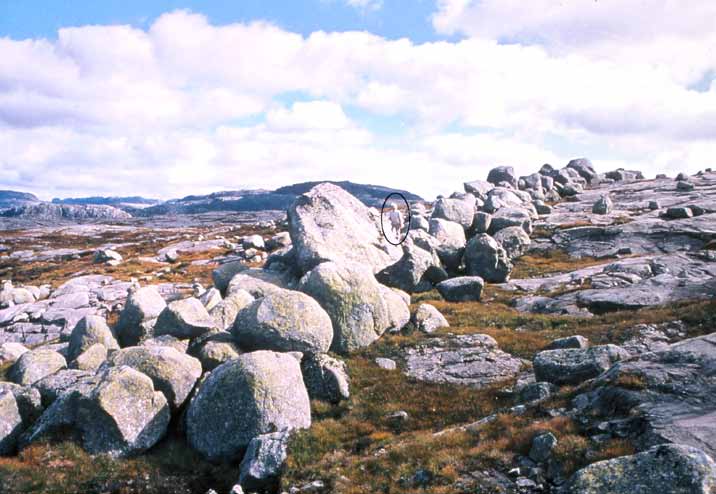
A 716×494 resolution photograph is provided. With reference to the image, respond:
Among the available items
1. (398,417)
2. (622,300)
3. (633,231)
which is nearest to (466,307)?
(622,300)

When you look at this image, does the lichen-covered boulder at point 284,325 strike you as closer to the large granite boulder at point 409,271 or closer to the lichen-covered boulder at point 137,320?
the lichen-covered boulder at point 137,320

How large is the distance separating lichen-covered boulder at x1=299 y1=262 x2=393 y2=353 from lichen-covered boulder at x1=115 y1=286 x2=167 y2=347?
1138 centimetres

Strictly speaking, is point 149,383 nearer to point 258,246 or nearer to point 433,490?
point 433,490

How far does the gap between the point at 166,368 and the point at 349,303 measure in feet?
37.6

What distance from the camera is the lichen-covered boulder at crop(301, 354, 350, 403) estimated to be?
23.1m

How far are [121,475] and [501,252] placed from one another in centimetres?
4012

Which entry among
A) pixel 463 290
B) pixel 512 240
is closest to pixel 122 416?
pixel 463 290

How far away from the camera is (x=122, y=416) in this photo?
19234mm

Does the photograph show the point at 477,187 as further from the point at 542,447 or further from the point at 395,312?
the point at 542,447

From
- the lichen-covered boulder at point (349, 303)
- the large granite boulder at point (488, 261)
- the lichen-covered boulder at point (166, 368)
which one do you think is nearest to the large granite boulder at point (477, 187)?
the large granite boulder at point (488, 261)

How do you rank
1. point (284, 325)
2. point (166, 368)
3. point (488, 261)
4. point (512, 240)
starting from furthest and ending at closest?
point (512, 240) < point (488, 261) < point (284, 325) < point (166, 368)

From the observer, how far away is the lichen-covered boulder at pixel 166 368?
21.6m

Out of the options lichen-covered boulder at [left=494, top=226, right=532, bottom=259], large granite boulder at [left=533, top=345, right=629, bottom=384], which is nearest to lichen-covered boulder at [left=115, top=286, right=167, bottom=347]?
large granite boulder at [left=533, top=345, right=629, bottom=384]

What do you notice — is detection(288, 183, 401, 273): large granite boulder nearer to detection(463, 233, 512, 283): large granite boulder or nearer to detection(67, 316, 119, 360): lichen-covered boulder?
detection(463, 233, 512, 283): large granite boulder
